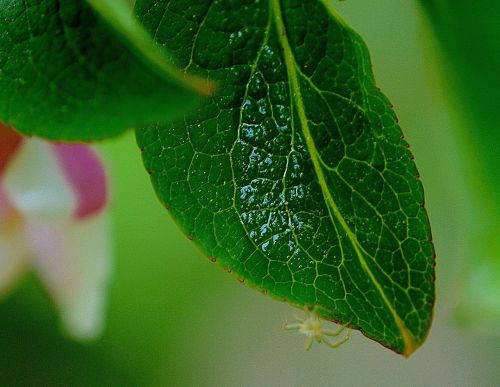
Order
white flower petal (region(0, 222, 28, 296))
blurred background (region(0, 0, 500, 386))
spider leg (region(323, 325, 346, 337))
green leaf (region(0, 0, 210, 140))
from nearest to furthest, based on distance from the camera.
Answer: green leaf (region(0, 0, 210, 140))
spider leg (region(323, 325, 346, 337))
white flower petal (region(0, 222, 28, 296))
blurred background (region(0, 0, 500, 386))

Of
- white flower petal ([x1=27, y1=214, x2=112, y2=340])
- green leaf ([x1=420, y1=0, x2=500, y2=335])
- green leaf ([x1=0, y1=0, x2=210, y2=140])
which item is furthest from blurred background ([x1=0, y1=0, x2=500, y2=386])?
green leaf ([x1=0, y1=0, x2=210, y2=140])

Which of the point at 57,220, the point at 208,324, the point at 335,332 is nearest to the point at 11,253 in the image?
the point at 57,220

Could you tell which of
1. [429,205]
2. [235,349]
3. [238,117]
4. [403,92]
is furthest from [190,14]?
[235,349]

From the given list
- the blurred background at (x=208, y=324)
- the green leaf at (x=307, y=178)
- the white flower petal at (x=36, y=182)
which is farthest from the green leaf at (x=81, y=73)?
the blurred background at (x=208, y=324)

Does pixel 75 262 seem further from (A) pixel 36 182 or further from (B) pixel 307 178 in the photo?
(B) pixel 307 178

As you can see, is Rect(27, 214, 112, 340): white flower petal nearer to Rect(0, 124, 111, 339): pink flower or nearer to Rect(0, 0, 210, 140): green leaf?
Rect(0, 124, 111, 339): pink flower

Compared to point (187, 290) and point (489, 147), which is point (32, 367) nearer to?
point (187, 290)
